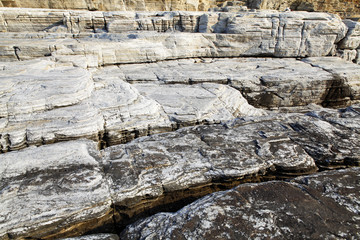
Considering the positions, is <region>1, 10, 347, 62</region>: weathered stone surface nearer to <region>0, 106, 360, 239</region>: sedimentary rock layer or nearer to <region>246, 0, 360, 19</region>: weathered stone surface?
<region>0, 106, 360, 239</region>: sedimentary rock layer

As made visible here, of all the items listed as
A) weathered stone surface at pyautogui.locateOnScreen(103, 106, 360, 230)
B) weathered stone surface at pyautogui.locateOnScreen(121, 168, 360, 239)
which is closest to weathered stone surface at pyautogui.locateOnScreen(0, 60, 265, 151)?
weathered stone surface at pyautogui.locateOnScreen(103, 106, 360, 230)

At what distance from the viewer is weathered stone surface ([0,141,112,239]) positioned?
180cm

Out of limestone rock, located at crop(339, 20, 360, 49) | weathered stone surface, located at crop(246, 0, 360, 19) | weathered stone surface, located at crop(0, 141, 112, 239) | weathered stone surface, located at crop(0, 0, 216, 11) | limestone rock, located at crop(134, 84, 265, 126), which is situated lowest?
weathered stone surface, located at crop(0, 141, 112, 239)

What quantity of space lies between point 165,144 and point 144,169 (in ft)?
1.77

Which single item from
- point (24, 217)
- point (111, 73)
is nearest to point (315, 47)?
point (111, 73)

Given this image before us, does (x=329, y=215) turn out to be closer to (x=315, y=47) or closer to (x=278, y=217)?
(x=278, y=217)

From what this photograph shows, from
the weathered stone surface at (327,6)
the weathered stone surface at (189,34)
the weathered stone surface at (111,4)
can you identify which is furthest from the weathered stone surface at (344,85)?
the weathered stone surface at (327,6)

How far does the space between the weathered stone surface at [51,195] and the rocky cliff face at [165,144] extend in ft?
0.04

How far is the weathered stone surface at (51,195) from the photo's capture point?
180 centimetres

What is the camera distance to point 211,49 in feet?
23.9

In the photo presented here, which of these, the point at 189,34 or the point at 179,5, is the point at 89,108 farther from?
the point at 179,5

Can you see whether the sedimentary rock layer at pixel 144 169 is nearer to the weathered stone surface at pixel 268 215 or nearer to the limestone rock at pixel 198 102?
the weathered stone surface at pixel 268 215

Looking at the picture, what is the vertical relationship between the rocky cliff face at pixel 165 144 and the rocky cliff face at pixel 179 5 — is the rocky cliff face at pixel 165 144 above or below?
below

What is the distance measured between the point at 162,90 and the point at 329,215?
3.56 m
